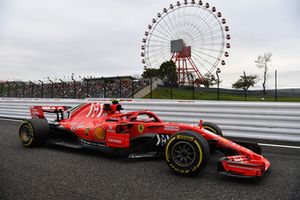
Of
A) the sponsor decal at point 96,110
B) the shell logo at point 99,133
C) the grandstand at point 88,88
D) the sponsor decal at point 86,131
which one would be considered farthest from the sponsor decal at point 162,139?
the grandstand at point 88,88

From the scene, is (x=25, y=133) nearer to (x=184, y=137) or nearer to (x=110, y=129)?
(x=110, y=129)

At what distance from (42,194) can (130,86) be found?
58.4ft

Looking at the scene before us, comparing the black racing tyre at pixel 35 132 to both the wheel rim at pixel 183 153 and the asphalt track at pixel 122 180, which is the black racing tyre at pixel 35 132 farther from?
the wheel rim at pixel 183 153

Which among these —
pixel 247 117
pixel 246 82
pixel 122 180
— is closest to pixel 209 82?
pixel 246 82

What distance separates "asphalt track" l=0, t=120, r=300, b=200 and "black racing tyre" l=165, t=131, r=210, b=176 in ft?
0.46

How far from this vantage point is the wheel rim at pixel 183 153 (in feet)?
12.3

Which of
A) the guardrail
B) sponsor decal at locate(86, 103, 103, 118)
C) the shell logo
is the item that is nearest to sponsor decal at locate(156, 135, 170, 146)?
the shell logo

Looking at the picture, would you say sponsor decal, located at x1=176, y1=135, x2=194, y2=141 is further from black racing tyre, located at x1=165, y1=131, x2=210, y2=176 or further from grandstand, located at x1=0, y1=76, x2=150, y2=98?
grandstand, located at x1=0, y1=76, x2=150, y2=98

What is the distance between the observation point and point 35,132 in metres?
5.40

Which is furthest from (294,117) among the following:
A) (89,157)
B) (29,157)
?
(29,157)

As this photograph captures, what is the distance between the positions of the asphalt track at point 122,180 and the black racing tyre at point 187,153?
0.14 m

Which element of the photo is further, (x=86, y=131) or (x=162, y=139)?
(x=86, y=131)

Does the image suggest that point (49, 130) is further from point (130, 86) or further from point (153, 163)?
point (130, 86)

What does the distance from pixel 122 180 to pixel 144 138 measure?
3.46ft
